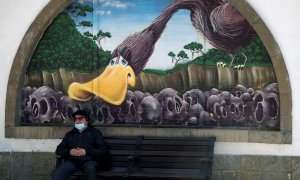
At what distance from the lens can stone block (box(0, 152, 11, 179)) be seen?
A: 9.34m

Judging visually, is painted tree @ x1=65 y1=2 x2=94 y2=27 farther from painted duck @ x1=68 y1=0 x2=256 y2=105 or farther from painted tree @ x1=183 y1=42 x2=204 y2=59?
painted tree @ x1=183 y1=42 x2=204 y2=59

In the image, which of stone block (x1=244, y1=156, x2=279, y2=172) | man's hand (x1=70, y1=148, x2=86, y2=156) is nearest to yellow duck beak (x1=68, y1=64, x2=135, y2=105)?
man's hand (x1=70, y1=148, x2=86, y2=156)

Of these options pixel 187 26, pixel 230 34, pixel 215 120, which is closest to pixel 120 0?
pixel 187 26

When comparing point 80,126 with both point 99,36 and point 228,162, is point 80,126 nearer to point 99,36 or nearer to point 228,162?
point 99,36

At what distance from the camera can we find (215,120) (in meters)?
8.99

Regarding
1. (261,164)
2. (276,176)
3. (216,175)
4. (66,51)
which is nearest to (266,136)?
(261,164)

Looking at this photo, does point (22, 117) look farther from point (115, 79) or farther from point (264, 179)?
point (264, 179)

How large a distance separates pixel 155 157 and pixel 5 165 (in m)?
2.39

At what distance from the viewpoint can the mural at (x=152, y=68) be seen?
A: 29.3 feet

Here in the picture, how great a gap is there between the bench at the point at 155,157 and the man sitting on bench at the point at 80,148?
17 centimetres

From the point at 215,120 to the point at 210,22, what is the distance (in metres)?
1.46

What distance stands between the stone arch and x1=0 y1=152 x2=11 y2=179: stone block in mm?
326

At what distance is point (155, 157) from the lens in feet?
28.9

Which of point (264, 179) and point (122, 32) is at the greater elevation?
point (122, 32)
